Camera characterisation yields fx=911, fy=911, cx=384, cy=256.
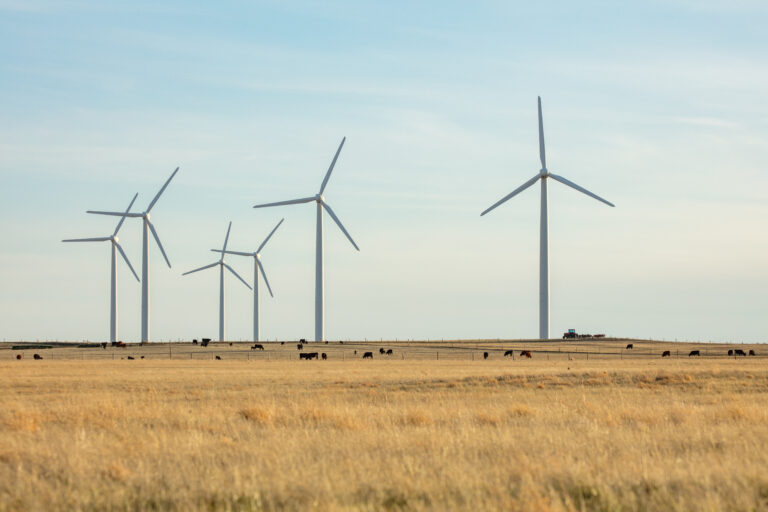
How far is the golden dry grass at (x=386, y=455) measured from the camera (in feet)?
47.3

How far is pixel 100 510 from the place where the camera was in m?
14.0

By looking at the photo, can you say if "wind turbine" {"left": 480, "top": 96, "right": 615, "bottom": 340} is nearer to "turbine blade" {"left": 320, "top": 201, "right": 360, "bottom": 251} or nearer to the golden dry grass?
"turbine blade" {"left": 320, "top": 201, "right": 360, "bottom": 251}

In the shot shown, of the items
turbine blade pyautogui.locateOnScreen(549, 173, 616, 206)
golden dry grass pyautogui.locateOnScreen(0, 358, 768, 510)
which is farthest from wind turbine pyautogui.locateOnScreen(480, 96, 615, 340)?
golden dry grass pyautogui.locateOnScreen(0, 358, 768, 510)

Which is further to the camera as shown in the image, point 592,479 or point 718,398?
point 718,398

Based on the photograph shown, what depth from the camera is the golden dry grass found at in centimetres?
1442

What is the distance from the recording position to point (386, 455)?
18.9 metres

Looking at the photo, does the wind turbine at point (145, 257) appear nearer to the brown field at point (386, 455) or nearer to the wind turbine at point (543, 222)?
the wind turbine at point (543, 222)

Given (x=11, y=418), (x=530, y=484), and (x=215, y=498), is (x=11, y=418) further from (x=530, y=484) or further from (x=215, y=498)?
(x=530, y=484)

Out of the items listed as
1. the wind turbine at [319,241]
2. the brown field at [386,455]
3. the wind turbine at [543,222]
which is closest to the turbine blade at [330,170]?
the wind turbine at [319,241]

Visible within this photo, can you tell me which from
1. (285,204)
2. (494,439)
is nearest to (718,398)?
(494,439)

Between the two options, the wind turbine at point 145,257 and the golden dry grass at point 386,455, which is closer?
the golden dry grass at point 386,455

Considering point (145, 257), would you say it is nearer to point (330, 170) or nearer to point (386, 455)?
point (330, 170)

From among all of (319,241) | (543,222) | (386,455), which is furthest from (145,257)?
(386,455)

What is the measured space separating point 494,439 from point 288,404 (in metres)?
14.4
